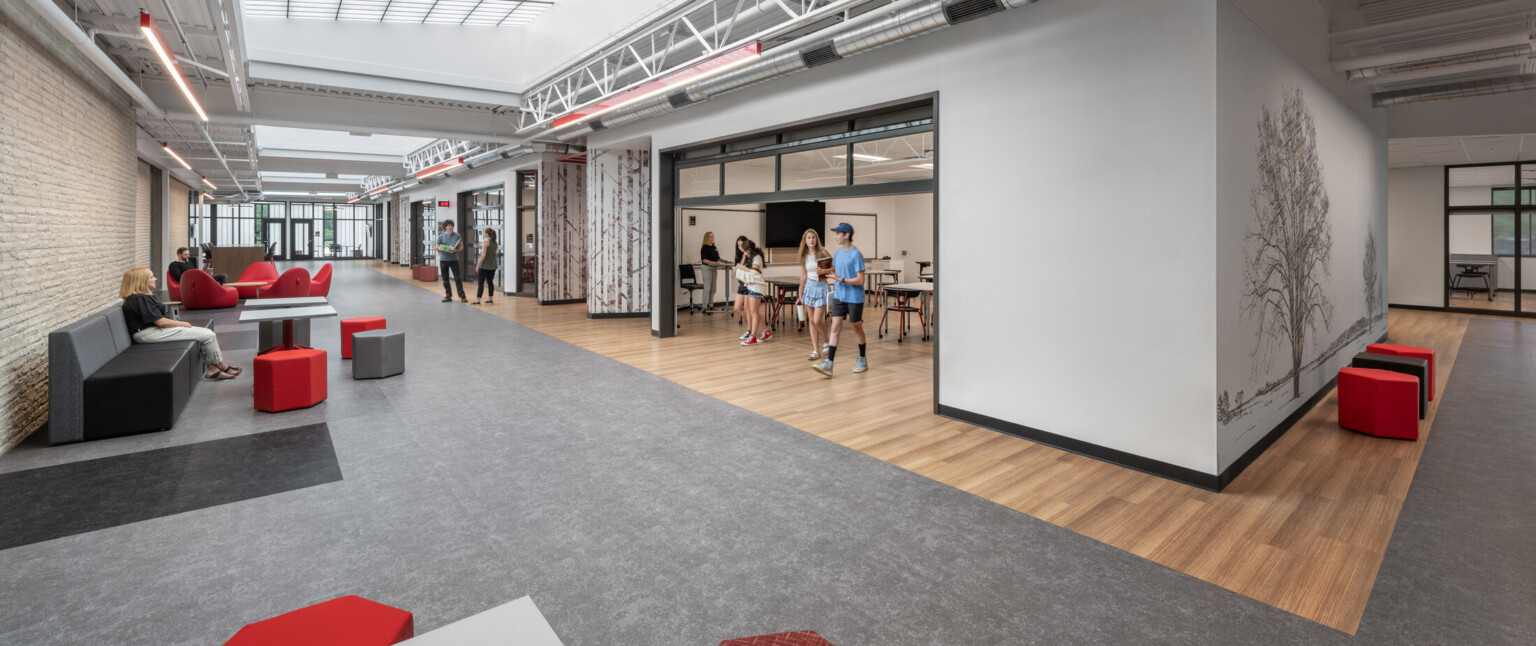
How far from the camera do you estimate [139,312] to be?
18.2ft

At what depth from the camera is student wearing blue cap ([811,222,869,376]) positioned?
269 inches

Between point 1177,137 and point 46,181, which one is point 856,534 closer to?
point 1177,137

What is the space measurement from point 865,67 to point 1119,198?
253cm

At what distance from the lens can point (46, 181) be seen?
506cm

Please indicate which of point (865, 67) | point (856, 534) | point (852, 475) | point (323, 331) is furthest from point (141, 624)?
point (323, 331)

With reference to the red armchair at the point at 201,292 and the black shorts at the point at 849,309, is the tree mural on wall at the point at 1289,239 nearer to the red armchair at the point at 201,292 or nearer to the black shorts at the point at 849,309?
the black shorts at the point at 849,309

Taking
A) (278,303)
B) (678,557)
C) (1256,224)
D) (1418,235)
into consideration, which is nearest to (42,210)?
(278,303)

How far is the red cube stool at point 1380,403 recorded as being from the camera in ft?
15.5

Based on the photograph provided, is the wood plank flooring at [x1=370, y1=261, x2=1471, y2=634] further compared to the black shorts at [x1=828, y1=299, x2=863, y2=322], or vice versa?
the black shorts at [x1=828, y1=299, x2=863, y2=322]

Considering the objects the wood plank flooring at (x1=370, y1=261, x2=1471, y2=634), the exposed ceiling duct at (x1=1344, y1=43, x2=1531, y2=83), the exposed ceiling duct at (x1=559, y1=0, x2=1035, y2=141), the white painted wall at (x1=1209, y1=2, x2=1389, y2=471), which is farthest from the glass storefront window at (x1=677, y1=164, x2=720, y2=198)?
the exposed ceiling duct at (x1=1344, y1=43, x2=1531, y2=83)

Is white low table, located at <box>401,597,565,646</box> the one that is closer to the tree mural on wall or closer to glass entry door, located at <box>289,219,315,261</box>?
the tree mural on wall

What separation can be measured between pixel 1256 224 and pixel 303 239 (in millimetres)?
41842

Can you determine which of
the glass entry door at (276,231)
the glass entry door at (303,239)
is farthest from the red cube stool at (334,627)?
the glass entry door at (276,231)

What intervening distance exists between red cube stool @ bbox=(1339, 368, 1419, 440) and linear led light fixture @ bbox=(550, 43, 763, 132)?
5.12 meters
